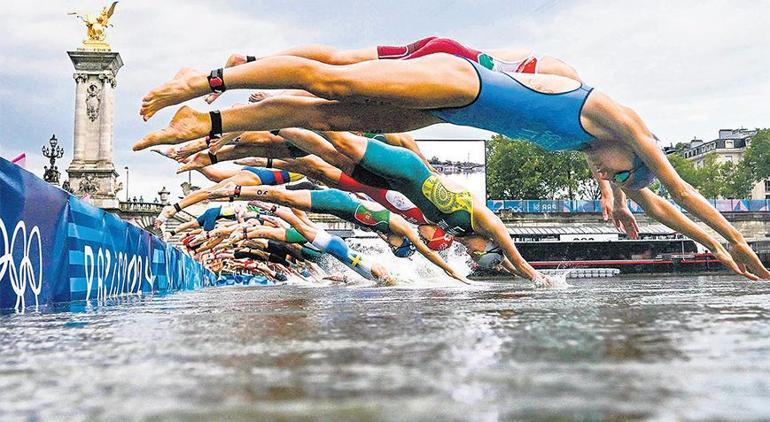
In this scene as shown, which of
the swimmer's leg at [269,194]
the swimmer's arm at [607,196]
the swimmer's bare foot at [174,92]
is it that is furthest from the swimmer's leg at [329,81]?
the swimmer's leg at [269,194]

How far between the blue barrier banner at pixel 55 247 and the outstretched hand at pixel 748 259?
564 cm

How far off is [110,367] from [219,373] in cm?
30

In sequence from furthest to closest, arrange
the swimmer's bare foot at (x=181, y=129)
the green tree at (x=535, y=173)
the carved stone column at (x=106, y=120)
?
the green tree at (x=535, y=173), the carved stone column at (x=106, y=120), the swimmer's bare foot at (x=181, y=129)

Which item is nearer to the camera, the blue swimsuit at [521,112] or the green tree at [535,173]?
the blue swimsuit at [521,112]

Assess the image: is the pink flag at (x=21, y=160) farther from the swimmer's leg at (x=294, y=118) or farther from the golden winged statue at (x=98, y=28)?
the golden winged statue at (x=98, y=28)

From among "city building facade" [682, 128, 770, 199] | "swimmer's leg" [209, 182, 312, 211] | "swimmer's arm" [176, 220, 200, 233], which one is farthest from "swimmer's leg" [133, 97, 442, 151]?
"city building facade" [682, 128, 770, 199]

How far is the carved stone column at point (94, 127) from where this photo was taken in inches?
2073

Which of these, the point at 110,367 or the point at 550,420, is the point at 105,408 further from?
the point at 550,420

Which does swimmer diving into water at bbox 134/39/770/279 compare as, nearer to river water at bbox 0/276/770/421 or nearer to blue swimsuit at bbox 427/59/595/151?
blue swimsuit at bbox 427/59/595/151

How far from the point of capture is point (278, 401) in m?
0.99

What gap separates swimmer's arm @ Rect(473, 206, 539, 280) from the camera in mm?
8367

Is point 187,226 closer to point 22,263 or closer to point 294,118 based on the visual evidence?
point 22,263

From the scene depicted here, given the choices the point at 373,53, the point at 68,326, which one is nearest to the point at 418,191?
the point at 373,53

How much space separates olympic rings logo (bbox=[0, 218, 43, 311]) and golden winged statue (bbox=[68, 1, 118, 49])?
55.2 metres
